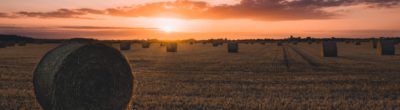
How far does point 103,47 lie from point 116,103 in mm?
1473

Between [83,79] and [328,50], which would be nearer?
[83,79]

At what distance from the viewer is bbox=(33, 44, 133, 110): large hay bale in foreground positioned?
342 inches

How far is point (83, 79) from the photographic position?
9.12 metres

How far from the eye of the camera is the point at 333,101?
10.3 meters


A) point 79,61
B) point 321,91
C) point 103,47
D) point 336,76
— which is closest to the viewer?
point 79,61

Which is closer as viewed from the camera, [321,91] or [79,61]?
[79,61]

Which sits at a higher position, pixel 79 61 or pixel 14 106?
pixel 79 61

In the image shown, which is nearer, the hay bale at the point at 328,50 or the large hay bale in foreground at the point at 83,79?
the large hay bale in foreground at the point at 83,79

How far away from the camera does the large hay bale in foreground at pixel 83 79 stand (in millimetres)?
8695

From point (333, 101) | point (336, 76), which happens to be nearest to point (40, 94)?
point (333, 101)

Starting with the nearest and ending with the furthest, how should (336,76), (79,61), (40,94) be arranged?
(40,94), (79,61), (336,76)

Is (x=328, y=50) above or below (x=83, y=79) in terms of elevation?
below

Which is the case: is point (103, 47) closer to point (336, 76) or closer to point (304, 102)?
point (304, 102)

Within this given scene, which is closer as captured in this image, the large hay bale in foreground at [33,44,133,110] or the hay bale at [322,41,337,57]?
the large hay bale in foreground at [33,44,133,110]
